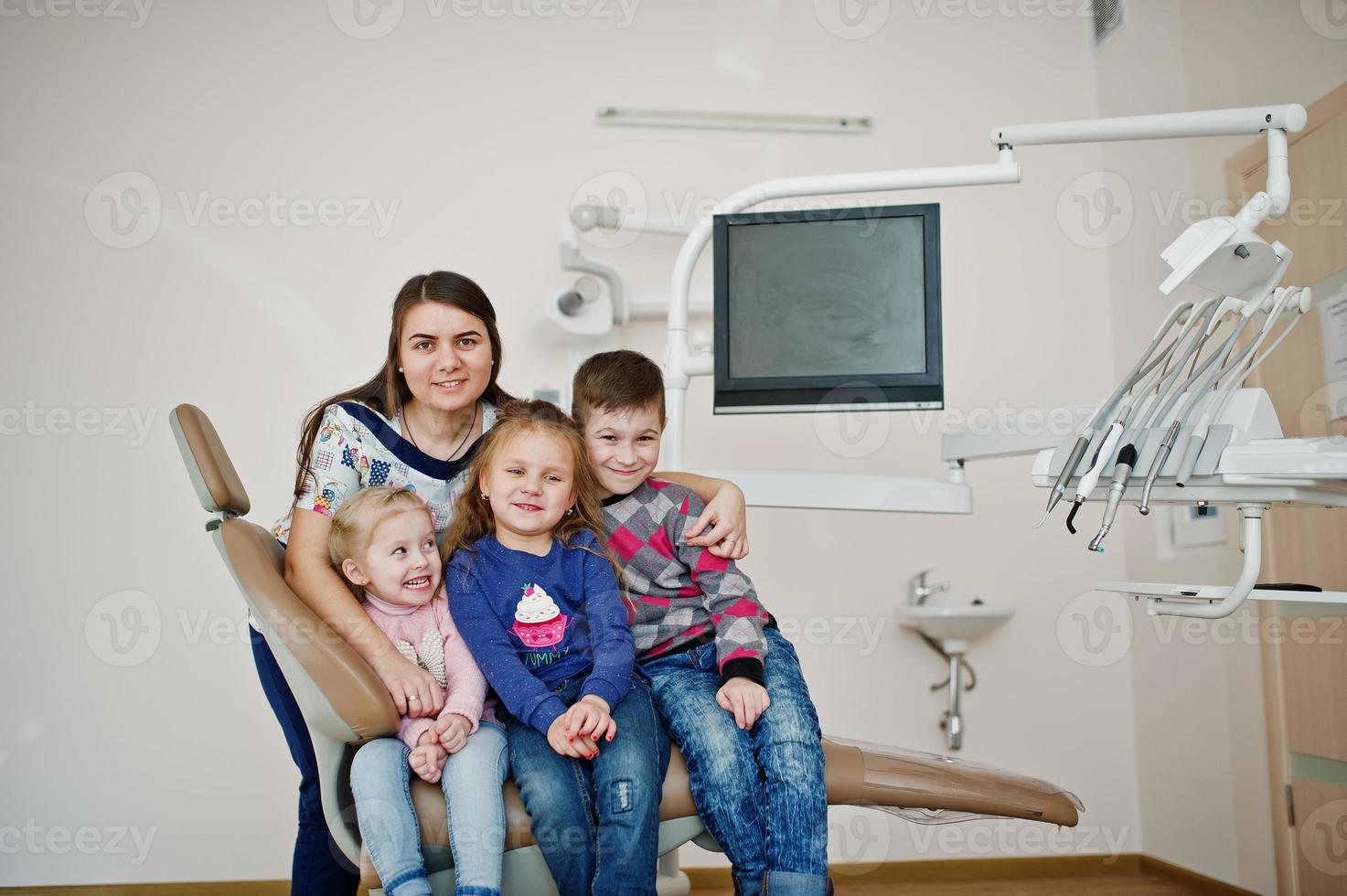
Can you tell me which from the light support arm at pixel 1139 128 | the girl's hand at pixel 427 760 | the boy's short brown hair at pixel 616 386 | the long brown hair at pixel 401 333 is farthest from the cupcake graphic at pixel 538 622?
the light support arm at pixel 1139 128

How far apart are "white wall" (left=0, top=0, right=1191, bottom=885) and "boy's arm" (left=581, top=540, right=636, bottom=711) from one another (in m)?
1.49

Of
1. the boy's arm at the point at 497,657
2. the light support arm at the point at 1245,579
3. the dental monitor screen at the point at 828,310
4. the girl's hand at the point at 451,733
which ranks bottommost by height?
the girl's hand at the point at 451,733

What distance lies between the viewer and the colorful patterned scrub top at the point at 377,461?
167 centimetres

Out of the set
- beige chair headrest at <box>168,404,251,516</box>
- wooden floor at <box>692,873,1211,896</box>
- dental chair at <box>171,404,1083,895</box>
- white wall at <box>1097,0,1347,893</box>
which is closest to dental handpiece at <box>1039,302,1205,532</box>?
dental chair at <box>171,404,1083,895</box>

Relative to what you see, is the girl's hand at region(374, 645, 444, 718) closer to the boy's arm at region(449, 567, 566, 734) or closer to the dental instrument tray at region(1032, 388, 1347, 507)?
the boy's arm at region(449, 567, 566, 734)

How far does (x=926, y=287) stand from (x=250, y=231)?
1.92m

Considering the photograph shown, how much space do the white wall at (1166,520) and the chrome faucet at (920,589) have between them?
56 cm

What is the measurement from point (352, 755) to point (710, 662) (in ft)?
1.78

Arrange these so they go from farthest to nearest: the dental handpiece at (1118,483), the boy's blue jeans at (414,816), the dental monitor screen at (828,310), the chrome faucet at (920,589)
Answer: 1. the chrome faucet at (920,589)
2. the dental monitor screen at (828,310)
3. the dental handpiece at (1118,483)
4. the boy's blue jeans at (414,816)

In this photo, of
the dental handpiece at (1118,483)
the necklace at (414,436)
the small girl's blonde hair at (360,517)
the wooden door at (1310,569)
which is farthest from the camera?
the wooden door at (1310,569)

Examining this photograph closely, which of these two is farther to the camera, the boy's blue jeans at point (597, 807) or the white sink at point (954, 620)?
the white sink at point (954, 620)

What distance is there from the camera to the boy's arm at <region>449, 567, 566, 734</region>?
1.38 metres

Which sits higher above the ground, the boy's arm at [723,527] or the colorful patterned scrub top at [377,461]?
the colorful patterned scrub top at [377,461]

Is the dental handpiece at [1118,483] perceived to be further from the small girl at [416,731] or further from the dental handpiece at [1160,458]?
the small girl at [416,731]
